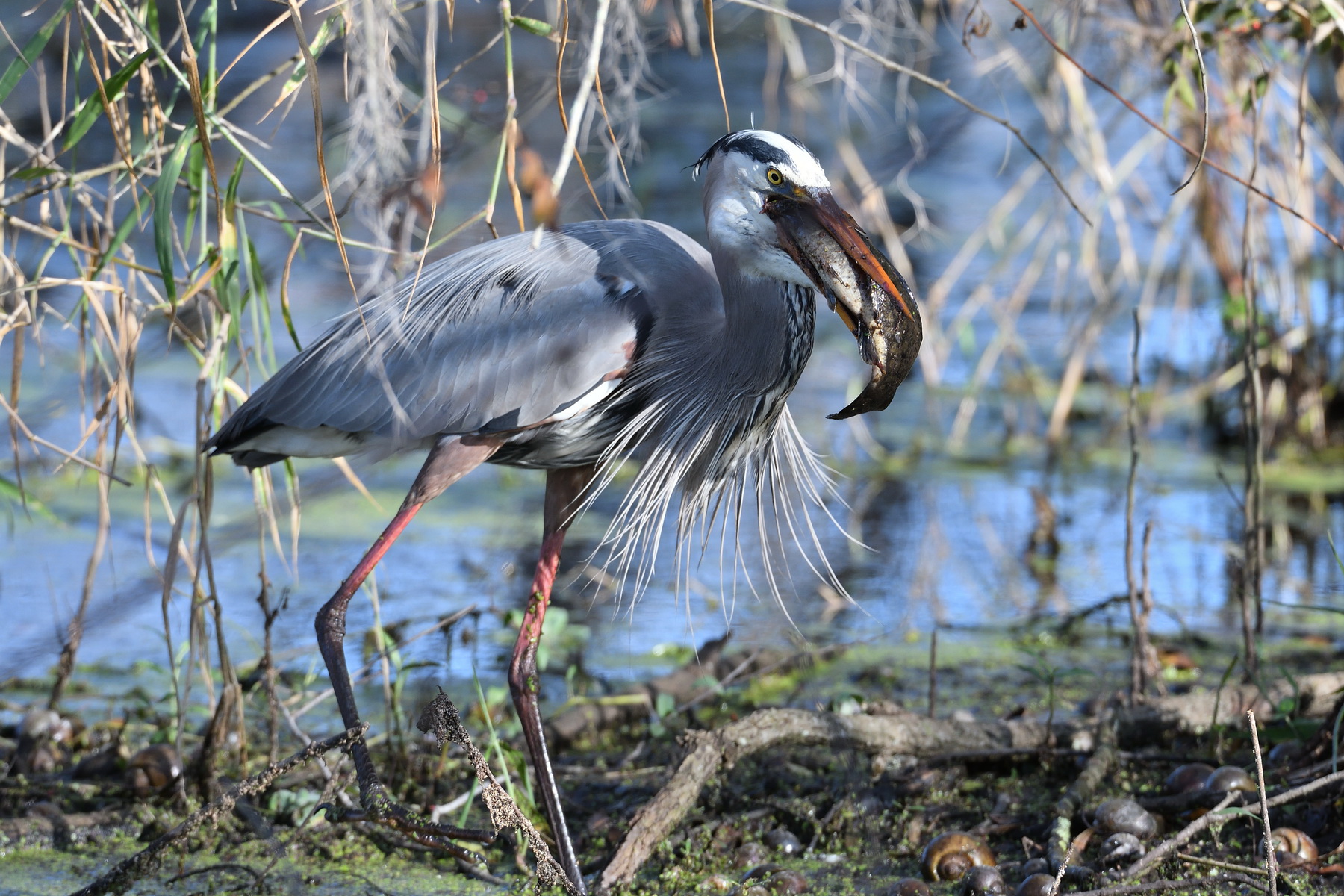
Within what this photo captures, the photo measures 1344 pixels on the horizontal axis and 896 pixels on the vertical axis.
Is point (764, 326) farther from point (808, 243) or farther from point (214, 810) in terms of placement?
point (214, 810)

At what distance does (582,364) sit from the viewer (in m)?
2.89

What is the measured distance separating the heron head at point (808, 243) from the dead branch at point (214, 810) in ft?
3.58

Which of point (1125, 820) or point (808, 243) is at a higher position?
point (808, 243)

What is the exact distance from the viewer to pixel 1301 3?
322 centimetres

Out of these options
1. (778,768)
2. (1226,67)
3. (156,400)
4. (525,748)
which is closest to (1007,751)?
(778,768)

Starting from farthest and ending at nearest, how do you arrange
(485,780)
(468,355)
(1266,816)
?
1. (468,355)
2. (485,780)
3. (1266,816)

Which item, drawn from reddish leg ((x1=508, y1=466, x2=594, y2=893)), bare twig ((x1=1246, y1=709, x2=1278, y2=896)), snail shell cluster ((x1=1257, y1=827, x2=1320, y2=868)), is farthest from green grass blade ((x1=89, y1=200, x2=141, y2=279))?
snail shell cluster ((x1=1257, y1=827, x2=1320, y2=868))

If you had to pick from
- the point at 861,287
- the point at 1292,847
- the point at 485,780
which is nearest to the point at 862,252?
the point at 861,287

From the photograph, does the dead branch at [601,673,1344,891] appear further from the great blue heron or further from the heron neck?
the heron neck

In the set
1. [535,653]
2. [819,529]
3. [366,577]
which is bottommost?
[535,653]

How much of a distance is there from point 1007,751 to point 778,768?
1.68 feet

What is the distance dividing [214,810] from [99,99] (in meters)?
1.23

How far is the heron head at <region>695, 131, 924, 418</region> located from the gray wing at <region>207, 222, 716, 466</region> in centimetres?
25

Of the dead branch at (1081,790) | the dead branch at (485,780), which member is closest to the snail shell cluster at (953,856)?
the dead branch at (1081,790)
